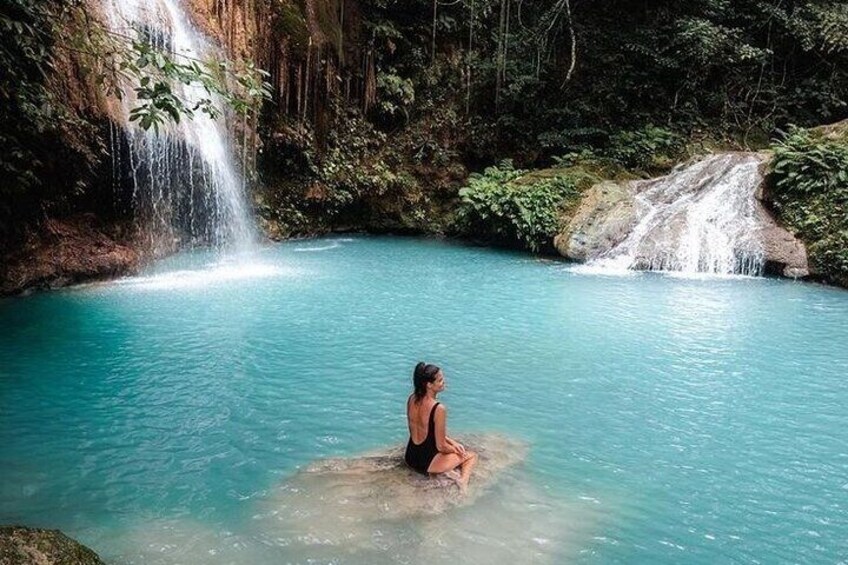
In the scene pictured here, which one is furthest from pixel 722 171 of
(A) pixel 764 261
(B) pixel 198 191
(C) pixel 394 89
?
(B) pixel 198 191

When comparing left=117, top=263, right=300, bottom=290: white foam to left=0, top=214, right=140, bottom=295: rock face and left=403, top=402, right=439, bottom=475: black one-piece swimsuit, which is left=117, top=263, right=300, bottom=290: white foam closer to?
left=0, top=214, right=140, bottom=295: rock face

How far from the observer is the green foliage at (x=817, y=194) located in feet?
41.0

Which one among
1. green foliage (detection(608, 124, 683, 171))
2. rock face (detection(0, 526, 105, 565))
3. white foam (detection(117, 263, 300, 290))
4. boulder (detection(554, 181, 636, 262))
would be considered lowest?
rock face (detection(0, 526, 105, 565))

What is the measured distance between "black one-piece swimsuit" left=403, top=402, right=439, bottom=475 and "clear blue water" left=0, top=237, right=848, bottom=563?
0.45 m

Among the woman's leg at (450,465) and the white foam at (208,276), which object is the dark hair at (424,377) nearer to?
the woman's leg at (450,465)

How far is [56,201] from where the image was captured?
35.4 feet

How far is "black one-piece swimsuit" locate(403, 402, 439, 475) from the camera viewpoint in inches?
171

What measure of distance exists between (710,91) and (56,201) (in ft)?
60.0

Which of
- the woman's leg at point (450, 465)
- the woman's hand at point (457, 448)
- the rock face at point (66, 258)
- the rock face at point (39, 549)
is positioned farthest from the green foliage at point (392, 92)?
the rock face at point (39, 549)

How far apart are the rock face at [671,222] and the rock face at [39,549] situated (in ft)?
40.7

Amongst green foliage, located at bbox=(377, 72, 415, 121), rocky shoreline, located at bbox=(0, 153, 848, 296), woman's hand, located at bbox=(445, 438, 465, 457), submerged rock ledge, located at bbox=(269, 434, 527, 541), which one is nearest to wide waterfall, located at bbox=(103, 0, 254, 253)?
rocky shoreline, located at bbox=(0, 153, 848, 296)

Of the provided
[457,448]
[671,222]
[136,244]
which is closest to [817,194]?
[671,222]

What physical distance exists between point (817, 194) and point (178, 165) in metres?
12.6

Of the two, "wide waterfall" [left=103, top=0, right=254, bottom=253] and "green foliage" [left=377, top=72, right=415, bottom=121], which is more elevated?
"green foliage" [left=377, top=72, right=415, bottom=121]
